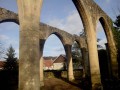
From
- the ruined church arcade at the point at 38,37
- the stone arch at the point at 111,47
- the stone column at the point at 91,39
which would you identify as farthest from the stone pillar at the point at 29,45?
the stone arch at the point at 111,47

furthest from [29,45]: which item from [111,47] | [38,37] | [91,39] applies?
[111,47]

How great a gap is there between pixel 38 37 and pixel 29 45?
455mm

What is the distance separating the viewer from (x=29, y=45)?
5531 millimetres

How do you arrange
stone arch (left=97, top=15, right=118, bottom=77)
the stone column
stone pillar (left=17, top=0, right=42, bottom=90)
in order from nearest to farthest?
stone pillar (left=17, top=0, right=42, bottom=90)
the stone column
stone arch (left=97, top=15, right=118, bottom=77)

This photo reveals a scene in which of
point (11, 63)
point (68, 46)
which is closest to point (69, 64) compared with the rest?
point (68, 46)

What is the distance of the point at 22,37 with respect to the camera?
5.62m

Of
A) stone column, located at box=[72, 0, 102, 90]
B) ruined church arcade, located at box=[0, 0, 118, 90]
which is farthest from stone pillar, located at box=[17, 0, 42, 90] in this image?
stone column, located at box=[72, 0, 102, 90]

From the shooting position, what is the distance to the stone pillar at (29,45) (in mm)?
5355

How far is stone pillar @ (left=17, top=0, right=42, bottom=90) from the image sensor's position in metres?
5.36

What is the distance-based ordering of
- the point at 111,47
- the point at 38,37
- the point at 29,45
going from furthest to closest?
the point at 111,47, the point at 38,37, the point at 29,45

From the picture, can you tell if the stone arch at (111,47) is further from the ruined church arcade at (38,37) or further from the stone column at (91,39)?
the stone column at (91,39)

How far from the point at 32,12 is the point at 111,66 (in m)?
12.6

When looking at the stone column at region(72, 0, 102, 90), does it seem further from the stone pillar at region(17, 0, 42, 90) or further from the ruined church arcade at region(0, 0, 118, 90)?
the stone pillar at region(17, 0, 42, 90)

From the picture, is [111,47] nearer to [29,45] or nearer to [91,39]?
[91,39]
